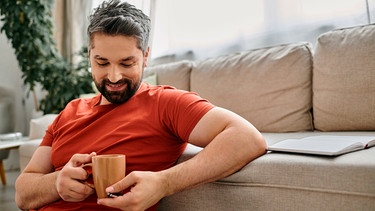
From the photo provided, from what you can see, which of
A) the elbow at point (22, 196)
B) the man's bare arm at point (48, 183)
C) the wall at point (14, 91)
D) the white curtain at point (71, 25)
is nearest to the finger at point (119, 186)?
the man's bare arm at point (48, 183)

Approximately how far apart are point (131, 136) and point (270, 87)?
3.31 ft

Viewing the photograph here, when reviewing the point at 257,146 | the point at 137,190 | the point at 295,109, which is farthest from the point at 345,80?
the point at 137,190

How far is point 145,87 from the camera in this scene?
1271mm

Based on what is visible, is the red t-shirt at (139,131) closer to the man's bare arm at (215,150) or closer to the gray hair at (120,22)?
the man's bare arm at (215,150)

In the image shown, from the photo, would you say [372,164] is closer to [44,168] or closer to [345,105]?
[345,105]

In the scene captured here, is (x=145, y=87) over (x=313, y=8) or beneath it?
beneath

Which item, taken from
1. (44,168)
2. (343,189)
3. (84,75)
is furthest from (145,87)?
(84,75)

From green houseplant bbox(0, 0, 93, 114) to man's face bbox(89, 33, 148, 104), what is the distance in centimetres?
229

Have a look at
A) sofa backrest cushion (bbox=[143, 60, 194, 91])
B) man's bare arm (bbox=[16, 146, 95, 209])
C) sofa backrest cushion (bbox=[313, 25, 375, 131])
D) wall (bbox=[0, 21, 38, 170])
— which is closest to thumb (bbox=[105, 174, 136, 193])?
man's bare arm (bbox=[16, 146, 95, 209])

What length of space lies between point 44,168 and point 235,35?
1.75m

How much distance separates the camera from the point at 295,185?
3.33 ft

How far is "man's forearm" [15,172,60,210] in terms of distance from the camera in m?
1.12

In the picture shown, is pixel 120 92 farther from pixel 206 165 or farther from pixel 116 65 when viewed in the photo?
pixel 206 165

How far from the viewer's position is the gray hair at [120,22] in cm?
117
